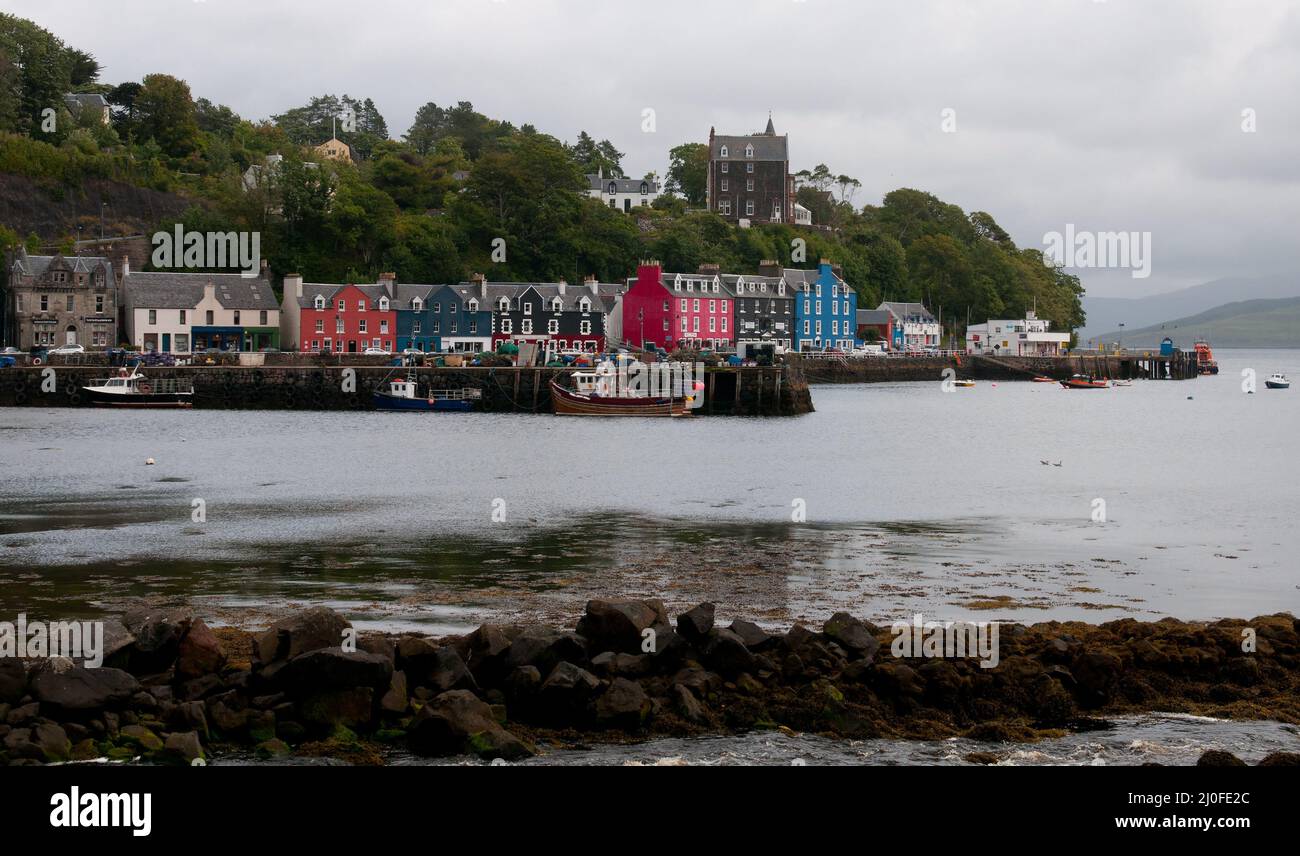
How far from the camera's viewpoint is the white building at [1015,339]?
14512 cm

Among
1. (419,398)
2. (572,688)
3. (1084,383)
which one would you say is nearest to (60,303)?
(419,398)

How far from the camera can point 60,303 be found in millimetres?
89438

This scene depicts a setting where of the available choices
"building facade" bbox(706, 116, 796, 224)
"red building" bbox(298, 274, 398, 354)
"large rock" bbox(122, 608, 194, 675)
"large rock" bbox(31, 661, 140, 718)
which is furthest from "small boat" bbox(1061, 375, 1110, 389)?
"large rock" bbox(31, 661, 140, 718)

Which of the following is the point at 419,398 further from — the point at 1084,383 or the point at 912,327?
the point at 912,327

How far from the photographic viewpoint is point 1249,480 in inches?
1794

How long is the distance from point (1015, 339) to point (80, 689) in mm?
138975

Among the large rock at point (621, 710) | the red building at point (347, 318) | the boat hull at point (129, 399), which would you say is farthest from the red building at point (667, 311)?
the large rock at point (621, 710)

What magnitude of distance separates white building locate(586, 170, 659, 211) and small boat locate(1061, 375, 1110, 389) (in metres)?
49.8

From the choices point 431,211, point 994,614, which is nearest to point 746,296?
point 431,211

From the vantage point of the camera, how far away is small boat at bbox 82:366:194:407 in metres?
72.6

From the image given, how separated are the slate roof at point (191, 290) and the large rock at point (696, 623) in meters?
82.2

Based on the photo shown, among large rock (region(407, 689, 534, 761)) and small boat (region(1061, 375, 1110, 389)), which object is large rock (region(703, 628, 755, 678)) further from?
small boat (region(1061, 375, 1110, 389))
